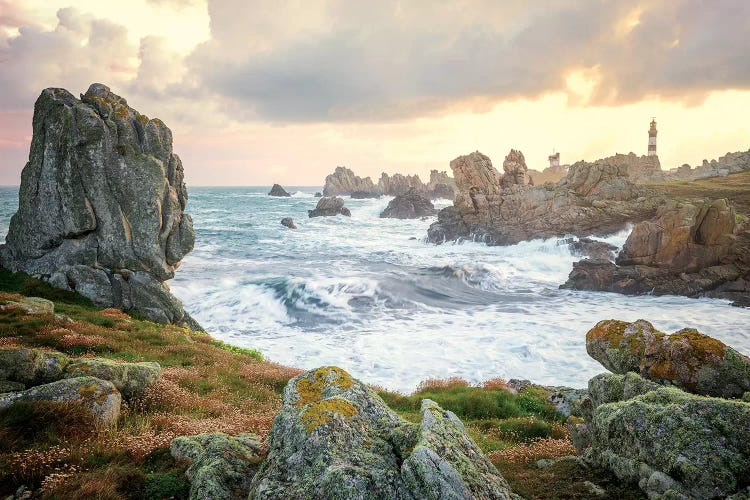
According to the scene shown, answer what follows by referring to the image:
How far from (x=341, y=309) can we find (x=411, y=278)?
1399cm

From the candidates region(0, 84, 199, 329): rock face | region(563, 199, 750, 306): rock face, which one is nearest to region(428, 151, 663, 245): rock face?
region(563, 199, 750, 306): rock face

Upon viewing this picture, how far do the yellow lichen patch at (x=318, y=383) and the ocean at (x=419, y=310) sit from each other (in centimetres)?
1543

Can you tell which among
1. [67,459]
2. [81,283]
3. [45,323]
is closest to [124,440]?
[67,459]

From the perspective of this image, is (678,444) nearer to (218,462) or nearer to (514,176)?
(218,462)

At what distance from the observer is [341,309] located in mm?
36625

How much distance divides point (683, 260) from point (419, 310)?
28.7 meters

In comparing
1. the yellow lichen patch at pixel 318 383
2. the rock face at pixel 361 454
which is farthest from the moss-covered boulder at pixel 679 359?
the yellow lichen patch at pixel 318 383

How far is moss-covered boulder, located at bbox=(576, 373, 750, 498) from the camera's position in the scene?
204 inches

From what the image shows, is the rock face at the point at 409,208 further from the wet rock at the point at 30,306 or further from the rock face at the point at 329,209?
the wet rock at the point at 30,306

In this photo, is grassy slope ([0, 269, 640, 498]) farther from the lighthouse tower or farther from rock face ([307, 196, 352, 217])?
the lighthouse tower

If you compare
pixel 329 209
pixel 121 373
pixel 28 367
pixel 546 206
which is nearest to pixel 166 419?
pixel 121 373

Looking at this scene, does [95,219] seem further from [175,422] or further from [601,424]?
[601,424]

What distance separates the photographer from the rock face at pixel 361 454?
464cm

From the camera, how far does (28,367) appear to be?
8.69 m
